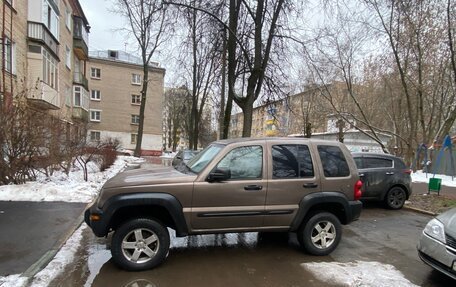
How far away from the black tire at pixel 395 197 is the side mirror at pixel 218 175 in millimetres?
7126

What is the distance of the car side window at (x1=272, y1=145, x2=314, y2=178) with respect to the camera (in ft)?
18.1

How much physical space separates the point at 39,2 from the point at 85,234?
17484 mm

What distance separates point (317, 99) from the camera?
3984 centimetres

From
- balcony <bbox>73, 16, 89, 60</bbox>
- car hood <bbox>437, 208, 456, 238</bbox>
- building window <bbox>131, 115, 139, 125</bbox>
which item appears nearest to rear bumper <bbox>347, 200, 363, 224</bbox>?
car hood <bbox>437, 208, 456, 238</bbox>

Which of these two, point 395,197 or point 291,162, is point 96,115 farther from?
point 291,162

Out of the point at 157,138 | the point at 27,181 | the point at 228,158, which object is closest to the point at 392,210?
the point at 228,158

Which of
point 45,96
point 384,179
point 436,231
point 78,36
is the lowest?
point 436,231

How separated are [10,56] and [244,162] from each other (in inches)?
656

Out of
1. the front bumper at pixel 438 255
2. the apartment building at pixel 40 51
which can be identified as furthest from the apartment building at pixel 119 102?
the front bumper at pixel 438 255

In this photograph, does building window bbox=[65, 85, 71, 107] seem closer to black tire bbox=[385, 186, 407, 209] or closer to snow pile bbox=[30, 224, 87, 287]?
snow pile bbox=[30, 224, 87, 287]

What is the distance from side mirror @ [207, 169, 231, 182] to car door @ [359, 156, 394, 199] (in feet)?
20.6

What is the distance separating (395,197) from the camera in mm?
10375

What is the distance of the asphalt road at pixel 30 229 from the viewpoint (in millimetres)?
4984

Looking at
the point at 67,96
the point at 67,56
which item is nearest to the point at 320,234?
the point at 67,96
